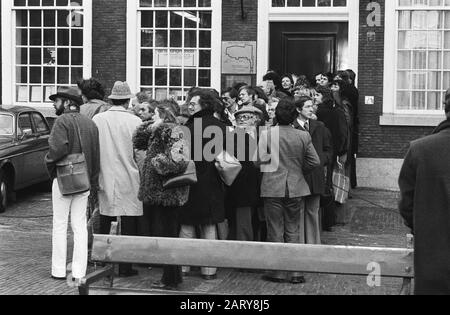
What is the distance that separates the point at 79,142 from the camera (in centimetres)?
780

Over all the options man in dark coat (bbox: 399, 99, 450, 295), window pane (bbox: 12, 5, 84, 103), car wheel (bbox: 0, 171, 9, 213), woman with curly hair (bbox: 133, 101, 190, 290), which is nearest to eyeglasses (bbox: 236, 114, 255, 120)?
woman with curly hair (bbox: 133, 101, 190, 290)

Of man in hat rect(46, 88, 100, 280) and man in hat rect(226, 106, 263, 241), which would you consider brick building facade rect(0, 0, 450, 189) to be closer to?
man in hat rect(226, 106, 263, 241)

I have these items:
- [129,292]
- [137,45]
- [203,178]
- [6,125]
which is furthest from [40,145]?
[129,292]

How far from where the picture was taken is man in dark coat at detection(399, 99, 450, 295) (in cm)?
456

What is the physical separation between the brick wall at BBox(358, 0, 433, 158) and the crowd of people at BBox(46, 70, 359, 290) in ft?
21.6

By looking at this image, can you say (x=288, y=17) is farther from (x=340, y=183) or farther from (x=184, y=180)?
(x=184, y=180)

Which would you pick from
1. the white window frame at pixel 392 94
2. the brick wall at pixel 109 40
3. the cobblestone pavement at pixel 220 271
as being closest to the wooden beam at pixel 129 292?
the cobblestone pavement at pixel 220 271

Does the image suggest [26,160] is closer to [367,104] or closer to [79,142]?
[79,142]

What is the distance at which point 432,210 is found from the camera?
4602 millimetres

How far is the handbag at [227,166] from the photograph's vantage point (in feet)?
25.8

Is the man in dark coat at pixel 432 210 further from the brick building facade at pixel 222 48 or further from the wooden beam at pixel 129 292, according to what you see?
the brick building facade at pixel 222 48

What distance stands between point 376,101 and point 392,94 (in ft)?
1.12

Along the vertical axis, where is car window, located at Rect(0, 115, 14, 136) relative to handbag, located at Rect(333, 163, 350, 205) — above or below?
above

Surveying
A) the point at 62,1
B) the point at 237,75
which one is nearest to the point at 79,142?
the point at 237,75
